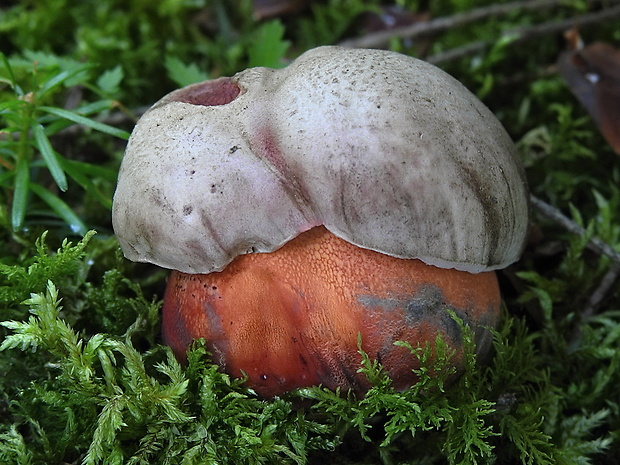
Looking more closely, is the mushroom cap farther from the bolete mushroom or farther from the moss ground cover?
the moss ground cover

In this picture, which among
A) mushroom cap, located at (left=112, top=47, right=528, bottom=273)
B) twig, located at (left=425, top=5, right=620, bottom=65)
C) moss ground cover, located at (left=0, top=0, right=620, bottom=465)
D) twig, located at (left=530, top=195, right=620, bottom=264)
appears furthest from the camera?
twig, located at (left=425, top=5, right=620, bottom=65)

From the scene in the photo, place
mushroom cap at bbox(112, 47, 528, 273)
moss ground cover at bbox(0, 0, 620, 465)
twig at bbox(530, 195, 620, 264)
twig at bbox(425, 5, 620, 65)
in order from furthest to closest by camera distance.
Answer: twig at bbox(425, 5, 620, 65) < twig at bbox(530, 195, 620, 264) < moss ground cover at bbox(0, 0, 620, 465) < mushroom cap at bbox(112, 47, 528, 273)

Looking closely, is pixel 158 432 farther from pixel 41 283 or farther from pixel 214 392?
pixel 41 283

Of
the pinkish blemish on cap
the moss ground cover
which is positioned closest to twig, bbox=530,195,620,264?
the moss ground cover

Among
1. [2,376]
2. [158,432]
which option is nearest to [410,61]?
[158,432]

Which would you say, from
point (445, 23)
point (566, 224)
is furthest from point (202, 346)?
point (445, 23)
